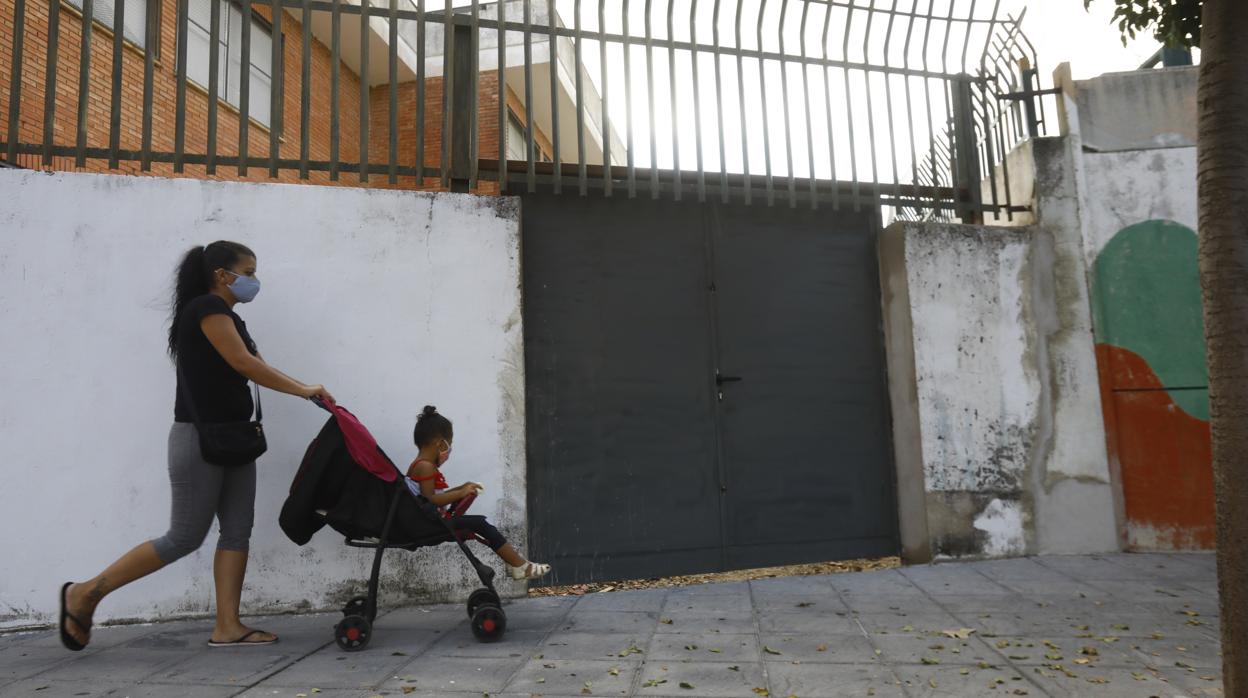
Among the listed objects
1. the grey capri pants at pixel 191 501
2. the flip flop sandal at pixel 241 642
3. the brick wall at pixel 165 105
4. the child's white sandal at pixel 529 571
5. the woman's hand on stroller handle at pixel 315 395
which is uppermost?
the brick wall at pixel 165 105

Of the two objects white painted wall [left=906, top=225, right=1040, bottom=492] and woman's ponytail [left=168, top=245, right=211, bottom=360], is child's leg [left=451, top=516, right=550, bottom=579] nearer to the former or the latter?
woman's ponytail [left=168, top=245, right=211, bottom=360]

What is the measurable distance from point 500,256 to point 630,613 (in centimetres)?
226

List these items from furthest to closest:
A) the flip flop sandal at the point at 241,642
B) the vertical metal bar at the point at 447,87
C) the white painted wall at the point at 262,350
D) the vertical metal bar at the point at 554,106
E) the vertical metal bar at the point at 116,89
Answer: the vertical metal bar at the point at 554,106 → the vertical metal bar at the point at 447,87 → the vertical metal bar at the point at 116,89 → the white painted wall at the point at 262,350 → the flip flop sandal at the point at 241,642

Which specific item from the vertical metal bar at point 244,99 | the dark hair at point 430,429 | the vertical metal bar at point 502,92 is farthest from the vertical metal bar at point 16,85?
the dark hair at point 430,429

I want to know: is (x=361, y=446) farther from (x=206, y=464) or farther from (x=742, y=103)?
(x=742, y=103)

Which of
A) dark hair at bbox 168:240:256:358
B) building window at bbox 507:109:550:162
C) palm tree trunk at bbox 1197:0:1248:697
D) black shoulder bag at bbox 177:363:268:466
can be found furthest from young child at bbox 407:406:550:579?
building window at bbox 507:109:550:162

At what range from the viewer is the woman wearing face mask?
3.67m

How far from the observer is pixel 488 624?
3.80 metres

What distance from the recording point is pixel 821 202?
5969 millimetres

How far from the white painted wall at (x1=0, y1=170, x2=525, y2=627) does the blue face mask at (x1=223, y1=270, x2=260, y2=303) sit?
718mm

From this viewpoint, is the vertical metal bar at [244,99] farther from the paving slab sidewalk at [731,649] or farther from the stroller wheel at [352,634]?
the stroller wheel at [352,634]

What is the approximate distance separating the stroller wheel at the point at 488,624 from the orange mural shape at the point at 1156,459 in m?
4.55

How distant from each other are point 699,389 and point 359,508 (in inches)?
100

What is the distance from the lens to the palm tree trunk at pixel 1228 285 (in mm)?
2656
